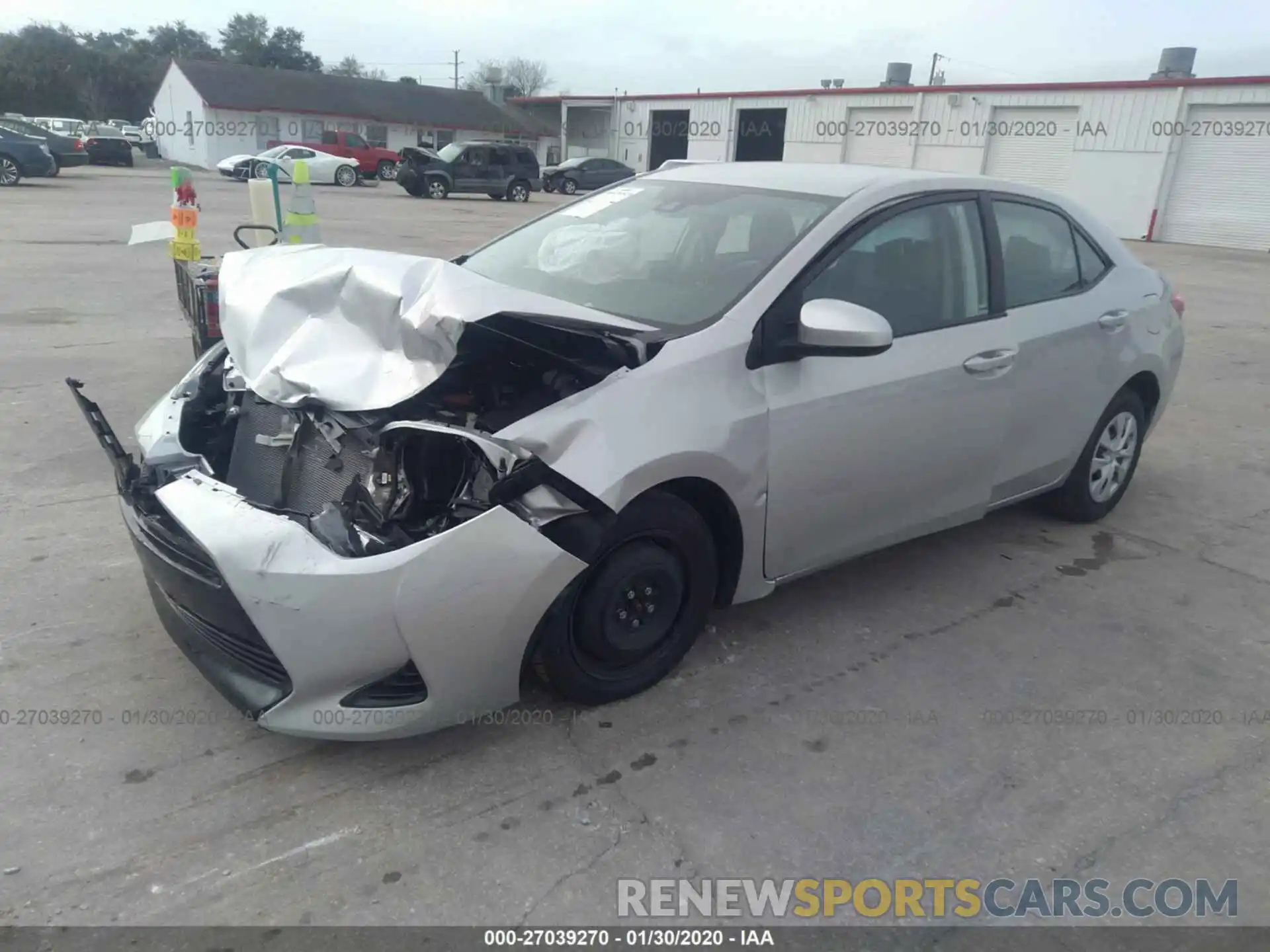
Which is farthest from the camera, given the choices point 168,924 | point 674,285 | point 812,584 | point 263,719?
point 812,584

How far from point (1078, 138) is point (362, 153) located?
24.6 m

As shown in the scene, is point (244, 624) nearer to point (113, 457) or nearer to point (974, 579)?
point (113, 457)

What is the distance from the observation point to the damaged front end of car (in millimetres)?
2457

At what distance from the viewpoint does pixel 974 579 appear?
420cm

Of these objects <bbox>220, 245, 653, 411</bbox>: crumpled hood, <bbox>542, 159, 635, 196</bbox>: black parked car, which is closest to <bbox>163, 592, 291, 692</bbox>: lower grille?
<bbox>220, 245, 653, 411</bbox>: crumpled hood

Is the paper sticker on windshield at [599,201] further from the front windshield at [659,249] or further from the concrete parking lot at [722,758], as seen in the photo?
the concrete parking lot at [722,758]

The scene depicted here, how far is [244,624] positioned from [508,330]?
107cm

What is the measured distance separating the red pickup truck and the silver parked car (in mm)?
33712

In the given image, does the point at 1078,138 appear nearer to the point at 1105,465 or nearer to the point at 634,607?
the point at 1105,465

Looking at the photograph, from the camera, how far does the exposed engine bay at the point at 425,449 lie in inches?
101

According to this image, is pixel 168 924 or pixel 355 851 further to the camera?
pixel 355 851

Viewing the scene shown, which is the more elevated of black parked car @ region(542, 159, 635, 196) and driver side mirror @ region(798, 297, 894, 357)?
driver side mirror @ region(798, 297, 894, 357)

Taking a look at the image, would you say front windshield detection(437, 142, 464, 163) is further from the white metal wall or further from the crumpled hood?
the crumpled hood

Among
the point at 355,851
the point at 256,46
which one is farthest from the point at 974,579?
the point at 256,46
